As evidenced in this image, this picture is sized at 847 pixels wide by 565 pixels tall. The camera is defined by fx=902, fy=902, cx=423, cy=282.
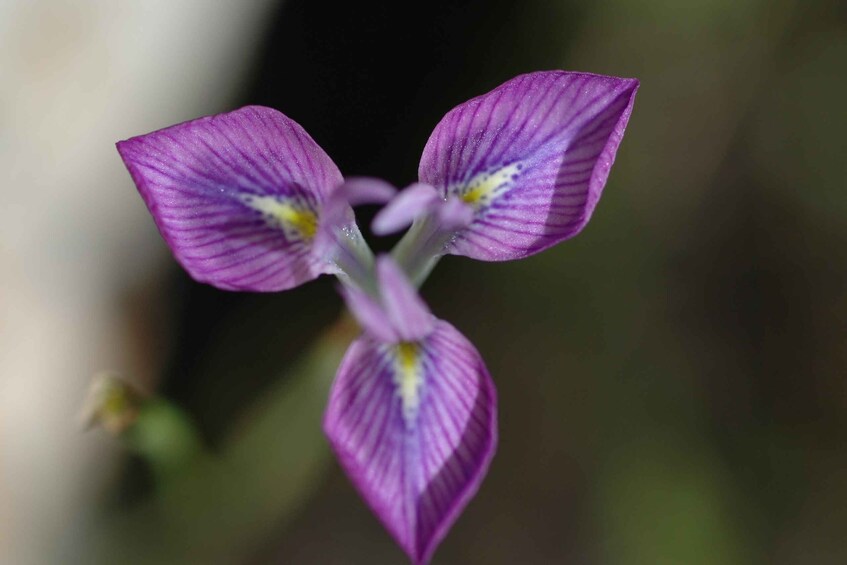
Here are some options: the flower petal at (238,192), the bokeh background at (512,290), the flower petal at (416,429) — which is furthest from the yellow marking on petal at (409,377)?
the bokeh background at (512,290)

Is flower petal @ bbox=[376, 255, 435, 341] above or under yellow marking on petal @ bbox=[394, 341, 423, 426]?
above

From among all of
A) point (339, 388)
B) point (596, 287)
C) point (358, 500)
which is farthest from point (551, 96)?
point (358, 500)

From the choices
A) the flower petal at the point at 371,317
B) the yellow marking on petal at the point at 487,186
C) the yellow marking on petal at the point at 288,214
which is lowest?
the flower petal at the point at 371,317

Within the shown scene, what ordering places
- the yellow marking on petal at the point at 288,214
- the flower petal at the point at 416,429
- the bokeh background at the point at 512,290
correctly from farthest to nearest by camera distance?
1. the bokeh background at the point at 512,290
2. the yellow marking on petal at the point at 288,214
3. the flower petal at the point at 416,429

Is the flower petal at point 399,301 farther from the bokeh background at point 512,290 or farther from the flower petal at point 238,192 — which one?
the bokeh background at point 512,290

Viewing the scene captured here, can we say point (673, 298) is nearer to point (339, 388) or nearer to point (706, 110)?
point (706, 110)

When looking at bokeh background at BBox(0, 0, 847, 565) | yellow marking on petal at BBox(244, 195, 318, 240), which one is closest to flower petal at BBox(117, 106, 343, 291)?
yellow marking on petal at BBox(244, 195, 318, 240)

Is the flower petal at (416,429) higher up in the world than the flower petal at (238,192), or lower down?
lower down

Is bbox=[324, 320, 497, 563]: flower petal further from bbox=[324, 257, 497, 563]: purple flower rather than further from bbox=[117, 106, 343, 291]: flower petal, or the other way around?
bbox=[117, 106, 343, 291]: flower petal
